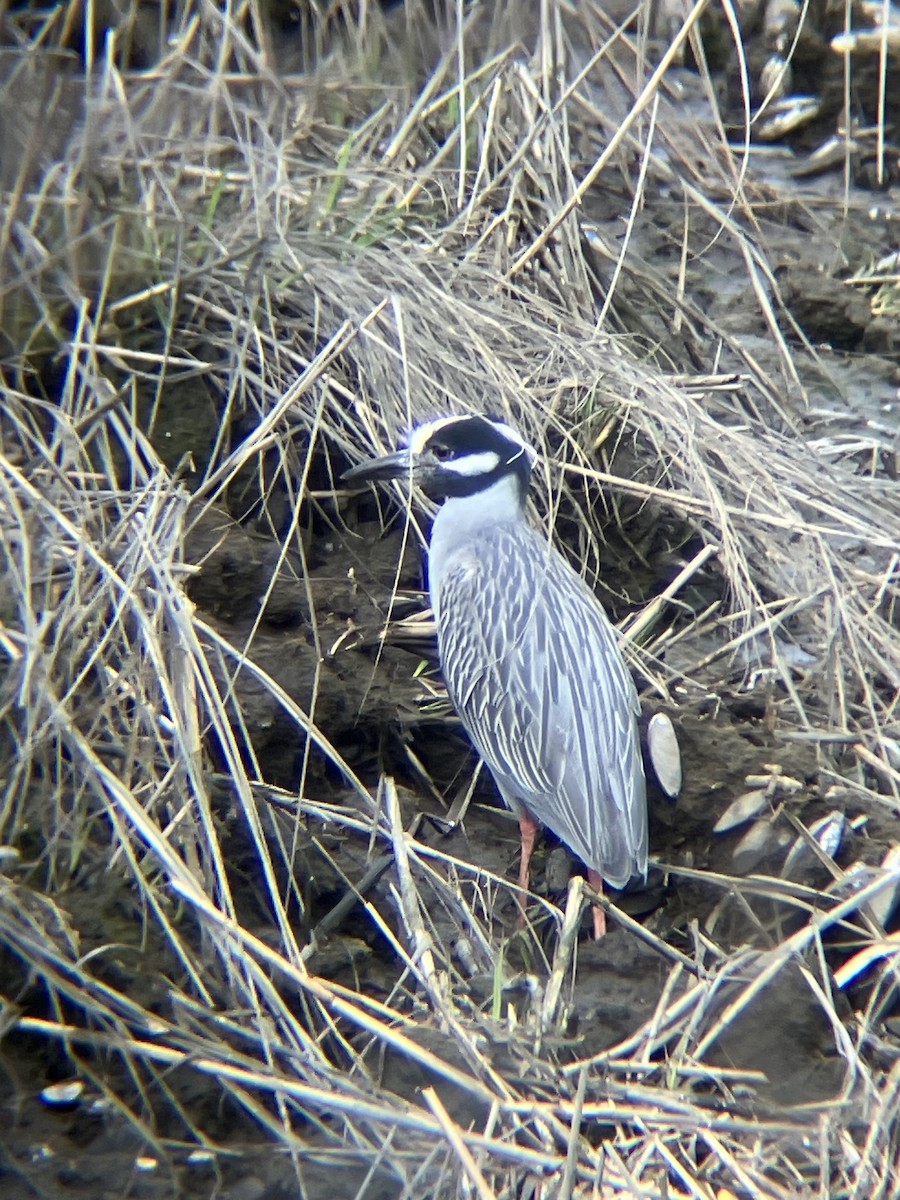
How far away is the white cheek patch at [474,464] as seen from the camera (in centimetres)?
Result: 337

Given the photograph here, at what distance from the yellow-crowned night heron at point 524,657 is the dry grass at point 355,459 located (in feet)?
0.56

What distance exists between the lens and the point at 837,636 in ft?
11.1

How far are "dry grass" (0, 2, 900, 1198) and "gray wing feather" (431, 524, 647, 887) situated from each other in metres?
0.23

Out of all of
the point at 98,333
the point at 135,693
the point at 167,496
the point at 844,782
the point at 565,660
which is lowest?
the point at 844,782

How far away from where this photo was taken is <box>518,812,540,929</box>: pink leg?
3092mm

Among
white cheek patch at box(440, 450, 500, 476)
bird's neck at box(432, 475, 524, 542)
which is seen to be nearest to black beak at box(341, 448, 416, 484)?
white cheek patch at box(440, 450, 500, 476)

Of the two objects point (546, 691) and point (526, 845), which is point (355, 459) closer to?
point (546, 691)

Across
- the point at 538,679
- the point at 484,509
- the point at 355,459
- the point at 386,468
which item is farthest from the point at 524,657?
the point at 355,459

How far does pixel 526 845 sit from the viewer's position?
318 cm

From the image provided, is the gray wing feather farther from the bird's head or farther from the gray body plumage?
the bird's head

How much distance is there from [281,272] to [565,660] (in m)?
1.21

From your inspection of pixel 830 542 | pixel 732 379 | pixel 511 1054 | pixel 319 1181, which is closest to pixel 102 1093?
pixel 319 1181

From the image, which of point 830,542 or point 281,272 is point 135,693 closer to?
point 281,272

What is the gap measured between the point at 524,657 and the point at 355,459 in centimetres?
66
